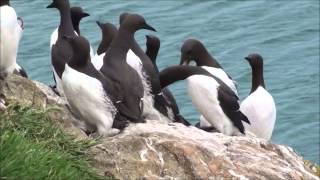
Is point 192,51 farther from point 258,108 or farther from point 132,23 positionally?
point 132,23

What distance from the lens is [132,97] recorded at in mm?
12531

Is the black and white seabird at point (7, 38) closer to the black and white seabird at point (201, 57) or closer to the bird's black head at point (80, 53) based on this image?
the bird's black head at point (80, 53)

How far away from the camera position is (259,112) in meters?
15.2

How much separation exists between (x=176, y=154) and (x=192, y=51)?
4353 mm

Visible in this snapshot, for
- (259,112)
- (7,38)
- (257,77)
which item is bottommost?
(259,112)

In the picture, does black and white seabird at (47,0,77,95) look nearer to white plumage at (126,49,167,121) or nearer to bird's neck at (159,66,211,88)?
white plumage at (126,49,167,121)

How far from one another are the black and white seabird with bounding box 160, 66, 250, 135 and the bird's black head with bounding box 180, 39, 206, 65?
98 centimetres

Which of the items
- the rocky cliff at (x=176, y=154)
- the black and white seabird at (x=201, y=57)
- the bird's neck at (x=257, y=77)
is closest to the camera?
the rocky cliff at (x=176, y=154)

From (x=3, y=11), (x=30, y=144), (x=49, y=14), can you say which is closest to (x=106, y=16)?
(x=49, y=14)

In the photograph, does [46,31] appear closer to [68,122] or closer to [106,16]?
[106,16]

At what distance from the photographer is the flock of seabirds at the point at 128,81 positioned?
40.0 feet

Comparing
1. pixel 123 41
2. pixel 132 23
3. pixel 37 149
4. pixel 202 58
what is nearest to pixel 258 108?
pixel 202 58

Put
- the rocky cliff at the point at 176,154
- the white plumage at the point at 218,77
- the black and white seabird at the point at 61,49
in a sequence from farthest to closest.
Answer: the white plumage at the point at 218,77, the black and white seabird at the point at 61,49, the rocky cliff at the point at 176,154

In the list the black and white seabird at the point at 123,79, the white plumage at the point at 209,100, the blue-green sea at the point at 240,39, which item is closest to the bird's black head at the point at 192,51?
the white plumage at the point at 209,100
